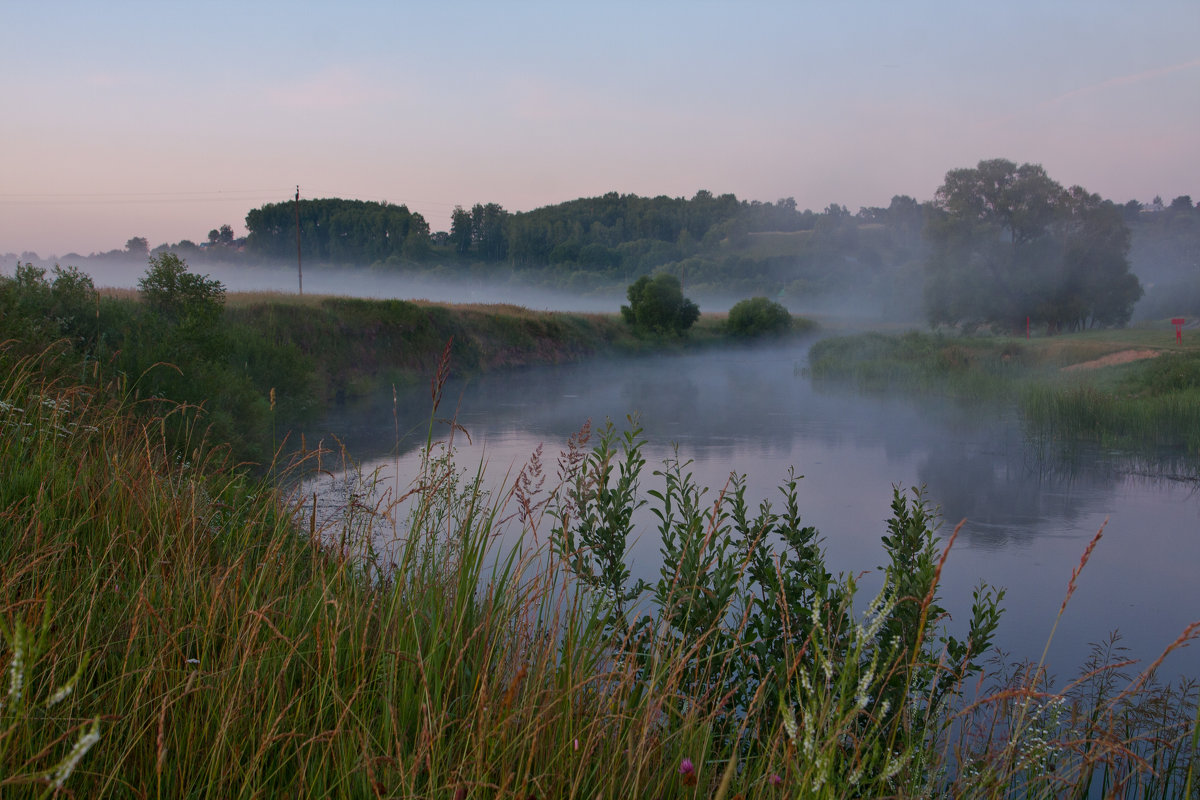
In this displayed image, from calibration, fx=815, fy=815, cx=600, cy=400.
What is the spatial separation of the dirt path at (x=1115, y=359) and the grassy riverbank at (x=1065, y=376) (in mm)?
32

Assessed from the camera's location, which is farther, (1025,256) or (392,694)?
(1025,256)

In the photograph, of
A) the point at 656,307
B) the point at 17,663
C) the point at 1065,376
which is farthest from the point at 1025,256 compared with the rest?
the point at 17,663

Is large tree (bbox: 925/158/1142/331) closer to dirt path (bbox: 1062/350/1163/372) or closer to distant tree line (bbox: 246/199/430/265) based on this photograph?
dirt path (bbox: 1062/350/1163/372)

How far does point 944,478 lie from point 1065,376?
8947 mm

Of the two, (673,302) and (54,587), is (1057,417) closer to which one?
(54,587)

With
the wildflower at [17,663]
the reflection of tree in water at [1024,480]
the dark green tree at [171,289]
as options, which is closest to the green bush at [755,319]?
the reflection of tree in water at [1024,480]

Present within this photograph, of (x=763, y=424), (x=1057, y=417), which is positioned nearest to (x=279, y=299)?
(x=763, y=424)

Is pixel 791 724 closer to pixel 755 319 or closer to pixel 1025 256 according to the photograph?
pixel 1025 256

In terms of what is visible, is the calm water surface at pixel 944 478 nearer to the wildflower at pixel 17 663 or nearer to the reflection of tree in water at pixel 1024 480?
the reflection of tree in water at pixel 1024 480

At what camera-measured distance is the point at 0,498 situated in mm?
3367

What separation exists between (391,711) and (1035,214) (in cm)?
5116

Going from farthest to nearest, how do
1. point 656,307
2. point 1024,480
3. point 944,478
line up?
point 656,307 → point 944,478 → point 1024,480

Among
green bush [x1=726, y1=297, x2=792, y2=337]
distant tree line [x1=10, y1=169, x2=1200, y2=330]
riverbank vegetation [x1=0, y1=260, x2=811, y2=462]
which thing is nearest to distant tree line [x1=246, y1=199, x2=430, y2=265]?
distant tree line [x1=10, y1=169, x2=1200, y2=330]

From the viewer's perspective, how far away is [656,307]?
51.2 metres
